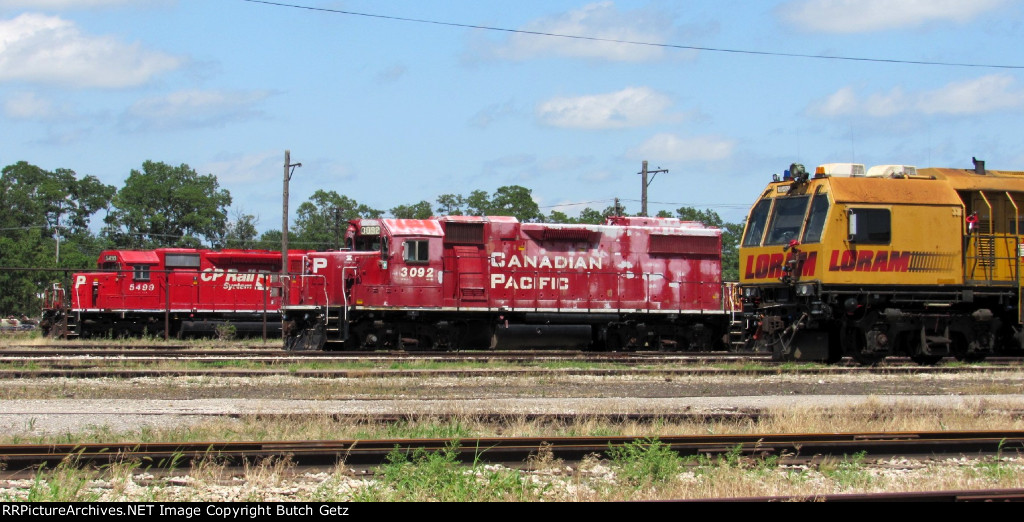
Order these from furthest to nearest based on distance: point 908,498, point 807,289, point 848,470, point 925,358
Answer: point 925,358 < point 807,289 < point 848,470 < point 908,498

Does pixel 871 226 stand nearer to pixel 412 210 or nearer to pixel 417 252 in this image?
pixel 417 252

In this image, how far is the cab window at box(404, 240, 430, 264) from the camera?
22.0m

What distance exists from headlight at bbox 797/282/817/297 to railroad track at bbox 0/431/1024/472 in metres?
6.54

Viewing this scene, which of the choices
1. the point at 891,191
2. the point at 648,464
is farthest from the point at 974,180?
the point at 648,464

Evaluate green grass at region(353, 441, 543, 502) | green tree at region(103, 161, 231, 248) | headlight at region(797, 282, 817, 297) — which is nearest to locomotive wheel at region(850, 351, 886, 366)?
headlight at region(797, 282, 817, 297)

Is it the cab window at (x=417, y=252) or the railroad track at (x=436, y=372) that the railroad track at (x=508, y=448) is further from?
the cab window at (x=417, y=252)

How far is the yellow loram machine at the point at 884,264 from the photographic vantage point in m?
16.2

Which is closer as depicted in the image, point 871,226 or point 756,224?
point 871,226

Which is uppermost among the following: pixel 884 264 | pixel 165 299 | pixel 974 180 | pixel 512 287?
pixel 974 180

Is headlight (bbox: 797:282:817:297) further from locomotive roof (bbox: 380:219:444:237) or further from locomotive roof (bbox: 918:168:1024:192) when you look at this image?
locomotive roof (bbox: 380:219:444:237)

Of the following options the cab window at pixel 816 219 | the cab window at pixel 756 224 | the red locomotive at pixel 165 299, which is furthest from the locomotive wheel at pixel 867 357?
the red locomotive at pixel 165 299

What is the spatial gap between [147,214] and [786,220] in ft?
247

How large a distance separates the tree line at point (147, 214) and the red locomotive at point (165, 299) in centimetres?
3477

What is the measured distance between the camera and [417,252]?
2209cm
